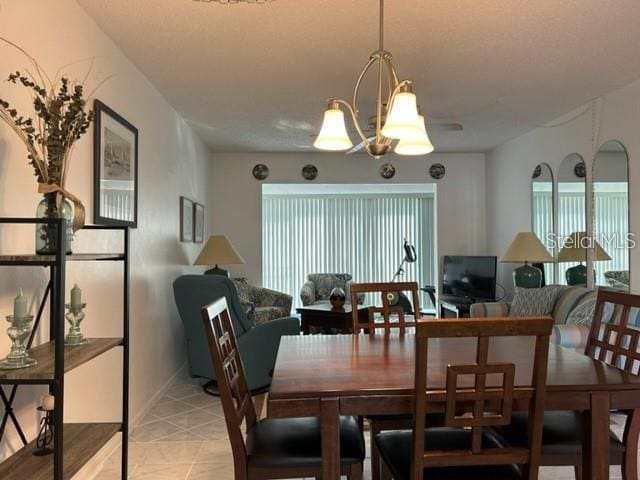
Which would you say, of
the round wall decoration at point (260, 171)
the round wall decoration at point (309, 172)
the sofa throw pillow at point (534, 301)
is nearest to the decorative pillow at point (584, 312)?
the sofa throw pillow at point (534, 301)

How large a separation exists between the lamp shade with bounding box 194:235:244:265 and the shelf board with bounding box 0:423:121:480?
299 centimetres

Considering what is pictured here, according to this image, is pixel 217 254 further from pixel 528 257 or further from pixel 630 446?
pixel 630 446

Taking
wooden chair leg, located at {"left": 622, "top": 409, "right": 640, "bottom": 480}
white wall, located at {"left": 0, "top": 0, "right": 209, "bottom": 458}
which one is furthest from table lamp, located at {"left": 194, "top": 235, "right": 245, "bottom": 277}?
wooden chair leg, located at {"left": 622, "top": 409, "right": 640, "bottom": 480}

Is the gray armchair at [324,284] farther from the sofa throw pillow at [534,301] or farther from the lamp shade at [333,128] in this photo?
the lamp shade at [333,128]

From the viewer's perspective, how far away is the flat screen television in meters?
5.58

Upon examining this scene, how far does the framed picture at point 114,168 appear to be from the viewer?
8.77 ft

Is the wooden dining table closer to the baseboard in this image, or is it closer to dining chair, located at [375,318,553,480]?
dining chair, located at [375,318,553,480]

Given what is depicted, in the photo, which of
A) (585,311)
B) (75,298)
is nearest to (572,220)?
(585,311)

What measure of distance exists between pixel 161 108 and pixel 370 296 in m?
4.69

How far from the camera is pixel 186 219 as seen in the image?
4820mm

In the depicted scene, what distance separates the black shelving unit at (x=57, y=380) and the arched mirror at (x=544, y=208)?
13.9 ft

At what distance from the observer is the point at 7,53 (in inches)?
73.4

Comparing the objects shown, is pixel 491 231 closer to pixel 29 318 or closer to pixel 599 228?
pixel 599 228

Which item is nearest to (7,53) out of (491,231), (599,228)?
(599,228)
